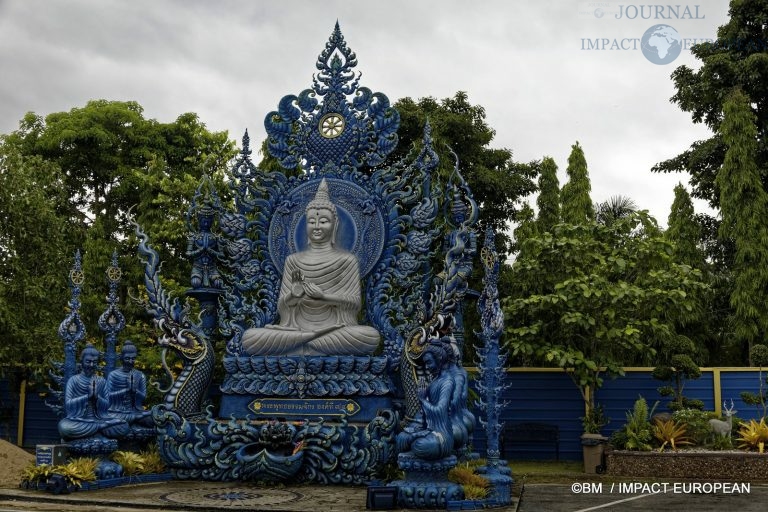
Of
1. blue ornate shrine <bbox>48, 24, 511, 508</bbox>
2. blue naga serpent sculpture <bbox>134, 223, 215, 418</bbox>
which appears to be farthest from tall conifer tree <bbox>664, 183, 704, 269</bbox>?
blue naga serpent sculpture <bbox>134, 223, 215, 418</bbox>

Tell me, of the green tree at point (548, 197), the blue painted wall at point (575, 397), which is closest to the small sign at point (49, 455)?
the blue painted wall at point (575, 397)

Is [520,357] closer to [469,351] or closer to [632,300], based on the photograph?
[469,351]

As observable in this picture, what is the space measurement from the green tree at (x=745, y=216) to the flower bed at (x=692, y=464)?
919 centimetres

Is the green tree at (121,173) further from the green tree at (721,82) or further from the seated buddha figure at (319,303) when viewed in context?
the green tree at (721,82)

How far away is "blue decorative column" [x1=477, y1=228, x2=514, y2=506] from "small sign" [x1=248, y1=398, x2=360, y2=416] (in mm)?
2153

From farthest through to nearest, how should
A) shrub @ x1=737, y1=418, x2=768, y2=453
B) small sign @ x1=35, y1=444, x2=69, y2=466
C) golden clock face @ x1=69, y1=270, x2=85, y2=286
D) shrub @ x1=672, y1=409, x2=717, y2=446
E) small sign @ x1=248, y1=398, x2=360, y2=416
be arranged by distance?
1. shrub @ x1=672, y1=409, x2=717, y2=446
2. shrub @ x1=737, y1=418, x2=768, y2=453
3. golden clock face @ x1=69, y1=270, x2=85, y2=286
4. small sign @ x1=248, y1=398, x2=360, y2=416
5. small sign @ x1=35, y1=444, x2=69, y2=466

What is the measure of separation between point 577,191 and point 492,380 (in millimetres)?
18252

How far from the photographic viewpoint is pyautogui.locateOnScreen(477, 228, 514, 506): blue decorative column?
1076 cm

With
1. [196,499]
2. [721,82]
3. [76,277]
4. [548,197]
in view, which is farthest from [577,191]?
[196,499]

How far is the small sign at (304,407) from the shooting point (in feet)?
41.4

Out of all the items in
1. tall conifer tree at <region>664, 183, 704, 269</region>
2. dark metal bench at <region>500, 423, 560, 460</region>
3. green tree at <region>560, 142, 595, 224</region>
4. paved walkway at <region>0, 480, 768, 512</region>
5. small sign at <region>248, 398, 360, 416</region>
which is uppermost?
green tree at <region>560, 142, 595, 224</region>

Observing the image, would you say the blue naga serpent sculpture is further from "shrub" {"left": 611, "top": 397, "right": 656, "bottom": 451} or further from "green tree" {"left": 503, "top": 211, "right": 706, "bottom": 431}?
"shrub" {"left": 611, "top": 397, "right": 656, "bottom": 451}

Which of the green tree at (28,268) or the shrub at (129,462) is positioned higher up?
the green tree at (28,268)

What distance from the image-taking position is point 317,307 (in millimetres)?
13570
